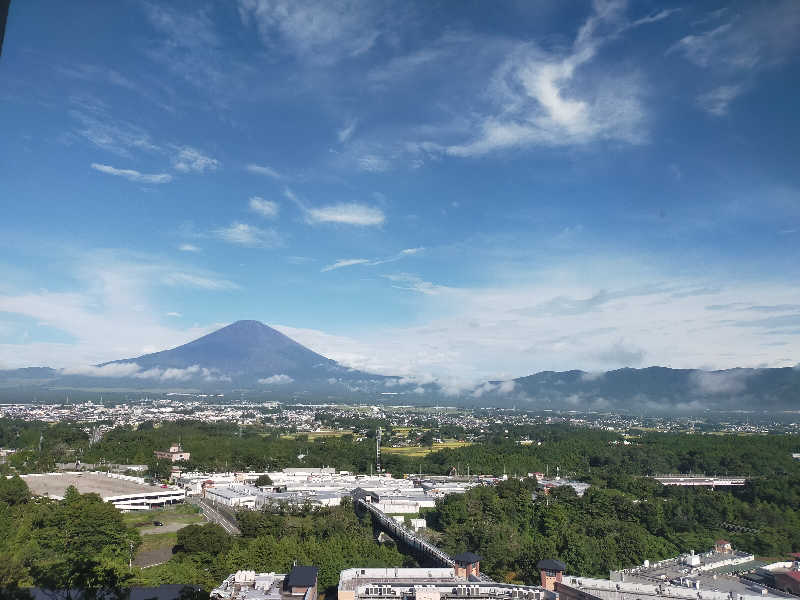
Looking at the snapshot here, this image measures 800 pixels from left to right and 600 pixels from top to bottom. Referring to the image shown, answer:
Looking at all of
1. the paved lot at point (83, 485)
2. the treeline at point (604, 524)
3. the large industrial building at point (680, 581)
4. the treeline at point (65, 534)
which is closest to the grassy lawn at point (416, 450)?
the treeline at point (604, 524)

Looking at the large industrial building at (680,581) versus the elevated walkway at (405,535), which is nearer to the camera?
the large industrial building at (680,581)

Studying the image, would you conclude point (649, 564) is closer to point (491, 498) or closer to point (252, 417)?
point (491, 498)

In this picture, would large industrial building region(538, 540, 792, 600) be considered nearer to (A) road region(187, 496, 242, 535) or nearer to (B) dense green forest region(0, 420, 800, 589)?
(B) dense green forest region(0, 420, 800, 589)

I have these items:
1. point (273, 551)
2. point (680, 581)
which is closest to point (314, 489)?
point (273, 551)

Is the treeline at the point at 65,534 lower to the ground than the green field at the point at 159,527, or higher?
higher

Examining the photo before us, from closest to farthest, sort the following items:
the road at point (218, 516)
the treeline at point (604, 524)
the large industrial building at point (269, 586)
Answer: the large industrial building at point (269, 586) → the treeline at point (604, 524) → the road at point (218, 516)

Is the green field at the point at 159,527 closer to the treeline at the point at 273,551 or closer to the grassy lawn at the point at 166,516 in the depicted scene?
the grassy lawn at the point at 166,516

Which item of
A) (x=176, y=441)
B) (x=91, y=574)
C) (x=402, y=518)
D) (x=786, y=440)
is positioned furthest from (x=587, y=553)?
(x=786, y=440)

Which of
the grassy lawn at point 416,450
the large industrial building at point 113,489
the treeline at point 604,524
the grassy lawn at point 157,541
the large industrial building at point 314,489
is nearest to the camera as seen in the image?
the treeline at point 604,524
